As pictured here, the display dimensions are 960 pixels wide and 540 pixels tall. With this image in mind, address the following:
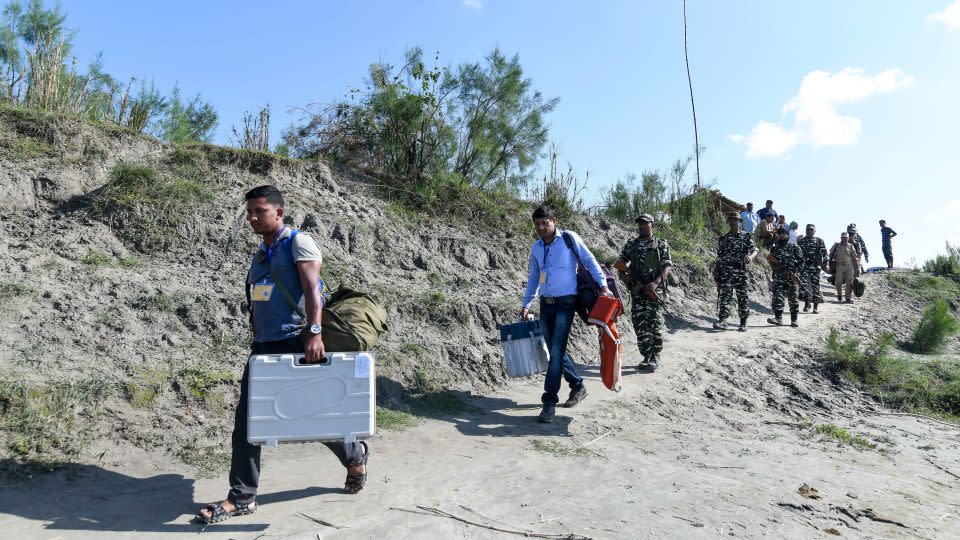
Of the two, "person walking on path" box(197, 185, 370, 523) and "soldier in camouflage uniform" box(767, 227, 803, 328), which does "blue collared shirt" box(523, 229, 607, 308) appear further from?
"soldier in camouflage uniform" box(767, 227, 803, 328)

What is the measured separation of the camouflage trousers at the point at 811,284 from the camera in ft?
48.1

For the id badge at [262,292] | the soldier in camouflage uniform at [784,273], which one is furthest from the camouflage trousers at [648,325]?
the id badge at [262,292]

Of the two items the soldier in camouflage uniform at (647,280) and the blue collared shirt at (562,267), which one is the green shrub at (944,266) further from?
the blue collared shirt at (562,267)

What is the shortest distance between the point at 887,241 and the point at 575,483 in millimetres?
21547

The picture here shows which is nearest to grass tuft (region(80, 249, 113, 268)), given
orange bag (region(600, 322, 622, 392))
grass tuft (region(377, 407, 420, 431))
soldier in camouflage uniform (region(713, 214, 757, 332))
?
grass tuft (region(377, 407, 420, 431))

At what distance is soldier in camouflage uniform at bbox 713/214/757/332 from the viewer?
446 inches

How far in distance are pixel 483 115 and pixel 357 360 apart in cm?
1011

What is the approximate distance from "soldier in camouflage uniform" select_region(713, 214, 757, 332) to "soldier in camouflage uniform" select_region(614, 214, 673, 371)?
10.4 feet

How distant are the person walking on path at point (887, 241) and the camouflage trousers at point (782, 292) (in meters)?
11.7

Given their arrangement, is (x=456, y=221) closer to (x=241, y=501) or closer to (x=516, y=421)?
(x=516, y=421)

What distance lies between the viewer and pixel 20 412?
4547 millimetres

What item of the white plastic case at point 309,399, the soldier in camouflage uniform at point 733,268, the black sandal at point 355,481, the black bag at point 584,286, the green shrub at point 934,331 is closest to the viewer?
the white plastic case at point 309,399

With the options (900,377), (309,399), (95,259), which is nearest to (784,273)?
(900,377)

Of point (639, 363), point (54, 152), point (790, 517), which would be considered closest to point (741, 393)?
point (639, 363)
